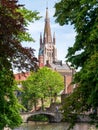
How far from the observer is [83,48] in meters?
17.5

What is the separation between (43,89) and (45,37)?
81278mm

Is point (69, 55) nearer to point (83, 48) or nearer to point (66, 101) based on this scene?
point (83, 48)

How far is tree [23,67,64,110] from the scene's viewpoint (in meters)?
87.3

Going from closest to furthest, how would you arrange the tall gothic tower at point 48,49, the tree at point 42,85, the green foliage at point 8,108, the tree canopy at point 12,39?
the tree canopy at point 12,39 < the green foliage at point 8,108 < the tree at point 42,85 < the tall gothic tower at point 48,49

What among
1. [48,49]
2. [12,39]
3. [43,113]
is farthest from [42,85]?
[48,49]

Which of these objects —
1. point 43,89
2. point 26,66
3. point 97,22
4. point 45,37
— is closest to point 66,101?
point 26,66

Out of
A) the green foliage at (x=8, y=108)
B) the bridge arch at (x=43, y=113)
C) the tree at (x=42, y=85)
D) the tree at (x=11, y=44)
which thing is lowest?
the green foliage at (x=8, y=108)

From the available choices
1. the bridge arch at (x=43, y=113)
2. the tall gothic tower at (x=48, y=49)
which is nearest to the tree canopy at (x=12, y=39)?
the bridge arch at (x=43, y=113)

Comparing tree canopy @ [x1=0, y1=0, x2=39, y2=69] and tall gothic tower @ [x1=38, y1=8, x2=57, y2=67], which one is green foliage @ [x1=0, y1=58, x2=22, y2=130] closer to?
tree canopy @ [x1=0, y1=0, x2=39, y2=69]

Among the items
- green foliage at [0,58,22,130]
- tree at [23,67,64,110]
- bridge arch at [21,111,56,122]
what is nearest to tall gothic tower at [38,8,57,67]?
tree at [23,67,64,110]

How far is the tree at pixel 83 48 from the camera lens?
1571cm

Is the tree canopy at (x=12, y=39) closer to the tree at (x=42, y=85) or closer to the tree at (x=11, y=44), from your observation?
the tree at (x=11, y=44)

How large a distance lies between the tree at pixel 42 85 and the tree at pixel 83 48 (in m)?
68.5

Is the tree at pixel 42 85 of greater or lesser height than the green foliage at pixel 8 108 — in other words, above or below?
above
